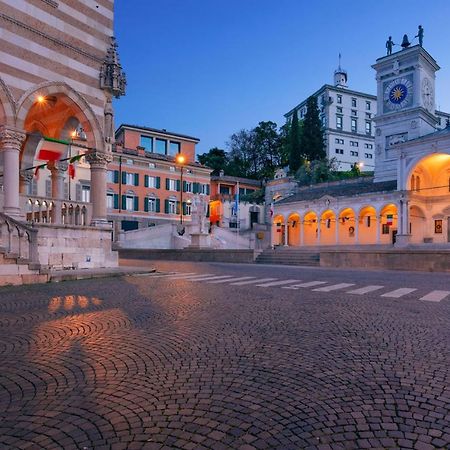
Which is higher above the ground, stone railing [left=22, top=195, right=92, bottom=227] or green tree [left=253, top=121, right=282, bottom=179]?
green tree [left=253, top=121, right=282, bottom=179]

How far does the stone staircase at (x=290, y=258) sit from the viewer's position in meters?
28.0

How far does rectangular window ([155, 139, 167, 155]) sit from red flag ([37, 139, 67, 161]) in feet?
143

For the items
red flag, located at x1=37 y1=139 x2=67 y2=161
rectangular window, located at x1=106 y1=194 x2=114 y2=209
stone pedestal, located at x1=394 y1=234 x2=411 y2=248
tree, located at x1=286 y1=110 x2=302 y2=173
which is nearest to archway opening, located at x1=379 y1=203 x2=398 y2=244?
stone pedestal, located at x1=394 y1=234 x2=411 y2=248

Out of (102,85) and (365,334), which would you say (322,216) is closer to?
(102,85)

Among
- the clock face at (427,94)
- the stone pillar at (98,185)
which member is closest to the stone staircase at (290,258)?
the stone pillar at (98,185)

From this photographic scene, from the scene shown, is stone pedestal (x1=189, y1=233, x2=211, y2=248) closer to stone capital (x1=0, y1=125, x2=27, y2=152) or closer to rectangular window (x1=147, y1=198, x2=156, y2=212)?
stone capital (x1=0, y1=125, x2=27, y2=152)

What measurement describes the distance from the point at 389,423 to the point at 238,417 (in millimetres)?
1200

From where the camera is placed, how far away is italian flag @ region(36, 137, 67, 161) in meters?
18.7

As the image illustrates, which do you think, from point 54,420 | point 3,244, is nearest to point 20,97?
point 3,244

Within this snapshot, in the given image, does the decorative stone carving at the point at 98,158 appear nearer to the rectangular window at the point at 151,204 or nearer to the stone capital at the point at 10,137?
the stone capital at the point at 10,137

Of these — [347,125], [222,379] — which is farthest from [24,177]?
[347,125]

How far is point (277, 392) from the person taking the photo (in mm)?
3609

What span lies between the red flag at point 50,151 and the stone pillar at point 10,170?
187 inches

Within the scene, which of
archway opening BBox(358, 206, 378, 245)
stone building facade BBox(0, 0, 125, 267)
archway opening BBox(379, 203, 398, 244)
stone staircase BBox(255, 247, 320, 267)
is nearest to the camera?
stone building facade BBox(0, 0, 125, 267)
